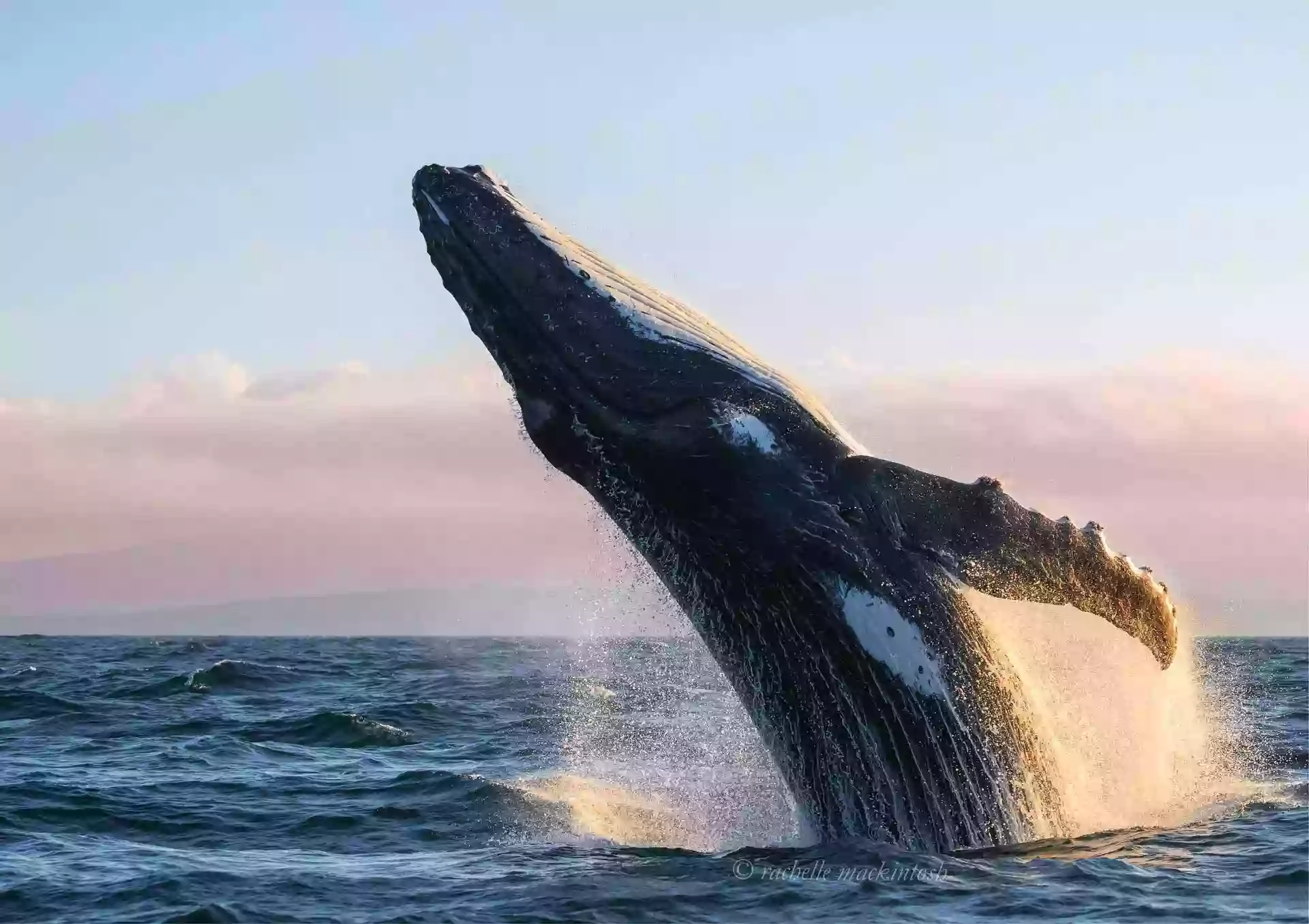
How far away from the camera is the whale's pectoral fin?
28.0ft

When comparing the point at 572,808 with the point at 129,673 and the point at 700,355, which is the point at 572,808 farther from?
the point at 129,673

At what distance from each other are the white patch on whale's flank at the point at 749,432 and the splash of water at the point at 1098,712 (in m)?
1.57

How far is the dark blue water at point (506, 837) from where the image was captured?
27.5 ft

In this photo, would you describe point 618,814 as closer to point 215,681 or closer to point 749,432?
point 749,432

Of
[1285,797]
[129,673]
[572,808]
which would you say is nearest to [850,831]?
[572,808]

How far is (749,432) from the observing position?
8.66 meters

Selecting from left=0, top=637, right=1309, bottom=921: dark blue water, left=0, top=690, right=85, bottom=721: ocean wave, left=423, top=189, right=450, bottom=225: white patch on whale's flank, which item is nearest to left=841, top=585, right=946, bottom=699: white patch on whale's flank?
left=0, top=637, right=1309, bottom=921: dark blue water

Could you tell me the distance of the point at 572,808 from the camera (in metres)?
12.4

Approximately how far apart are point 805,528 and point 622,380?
1456 millimetres

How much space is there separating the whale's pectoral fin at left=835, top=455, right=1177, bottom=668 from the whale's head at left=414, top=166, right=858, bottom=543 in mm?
296

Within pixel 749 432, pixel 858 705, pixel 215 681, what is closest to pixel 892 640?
pixel 858 705

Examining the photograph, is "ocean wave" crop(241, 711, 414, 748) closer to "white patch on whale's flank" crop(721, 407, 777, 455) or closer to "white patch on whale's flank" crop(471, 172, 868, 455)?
"white patch on whale's flank" crop(471, 172, 868, 455)

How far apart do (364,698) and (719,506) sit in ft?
63.9

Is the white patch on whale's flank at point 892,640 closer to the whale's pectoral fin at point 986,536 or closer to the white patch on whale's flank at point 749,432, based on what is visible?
the whale's pectoral fin at point 986,536
